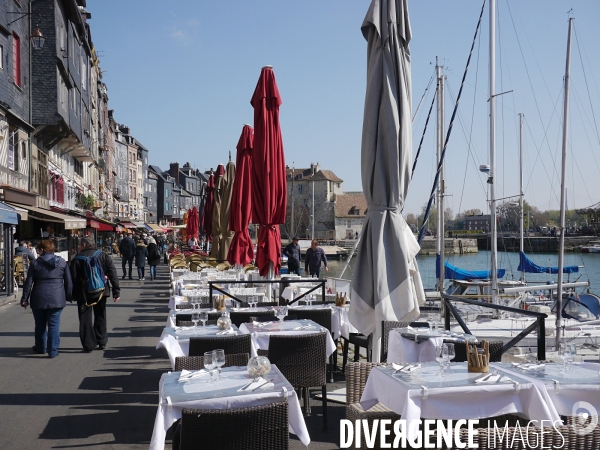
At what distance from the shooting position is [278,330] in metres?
7.93

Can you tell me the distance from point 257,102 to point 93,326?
198 inches

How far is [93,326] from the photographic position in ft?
37.2

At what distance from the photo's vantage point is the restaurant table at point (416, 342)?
7.34 meters

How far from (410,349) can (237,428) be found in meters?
3.84

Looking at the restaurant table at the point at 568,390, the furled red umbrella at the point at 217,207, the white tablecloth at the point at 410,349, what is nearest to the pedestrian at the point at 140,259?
the furled red umbrella at the point at 217,207

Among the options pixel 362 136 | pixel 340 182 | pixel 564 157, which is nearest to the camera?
pixel 362 136

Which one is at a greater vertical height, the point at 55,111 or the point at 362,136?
the point at 55,111

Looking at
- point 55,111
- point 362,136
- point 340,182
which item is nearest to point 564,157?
point 362,136

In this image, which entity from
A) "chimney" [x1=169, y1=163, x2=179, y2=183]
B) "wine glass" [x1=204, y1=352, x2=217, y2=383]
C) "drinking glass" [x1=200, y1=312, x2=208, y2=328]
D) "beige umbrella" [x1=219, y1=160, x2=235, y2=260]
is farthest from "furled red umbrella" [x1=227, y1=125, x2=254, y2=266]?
"chimney" [x1=169, y1=163, x2=179, y2=183]

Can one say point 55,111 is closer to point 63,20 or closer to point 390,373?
point 63,20

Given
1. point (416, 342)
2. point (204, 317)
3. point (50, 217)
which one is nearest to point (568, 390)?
point (416, 342)

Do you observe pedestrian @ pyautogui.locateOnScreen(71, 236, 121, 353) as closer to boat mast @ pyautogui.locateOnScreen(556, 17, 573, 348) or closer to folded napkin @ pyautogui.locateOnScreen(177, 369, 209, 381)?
folded napkin @ pyautogui.locateOnScreen(177, 369, 209, 381)

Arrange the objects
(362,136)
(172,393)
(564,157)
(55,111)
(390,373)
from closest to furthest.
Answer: (172,393), (390,373), (362,136), (564,157), (55,111)

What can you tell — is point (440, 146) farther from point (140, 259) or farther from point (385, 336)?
point (385, 336)
